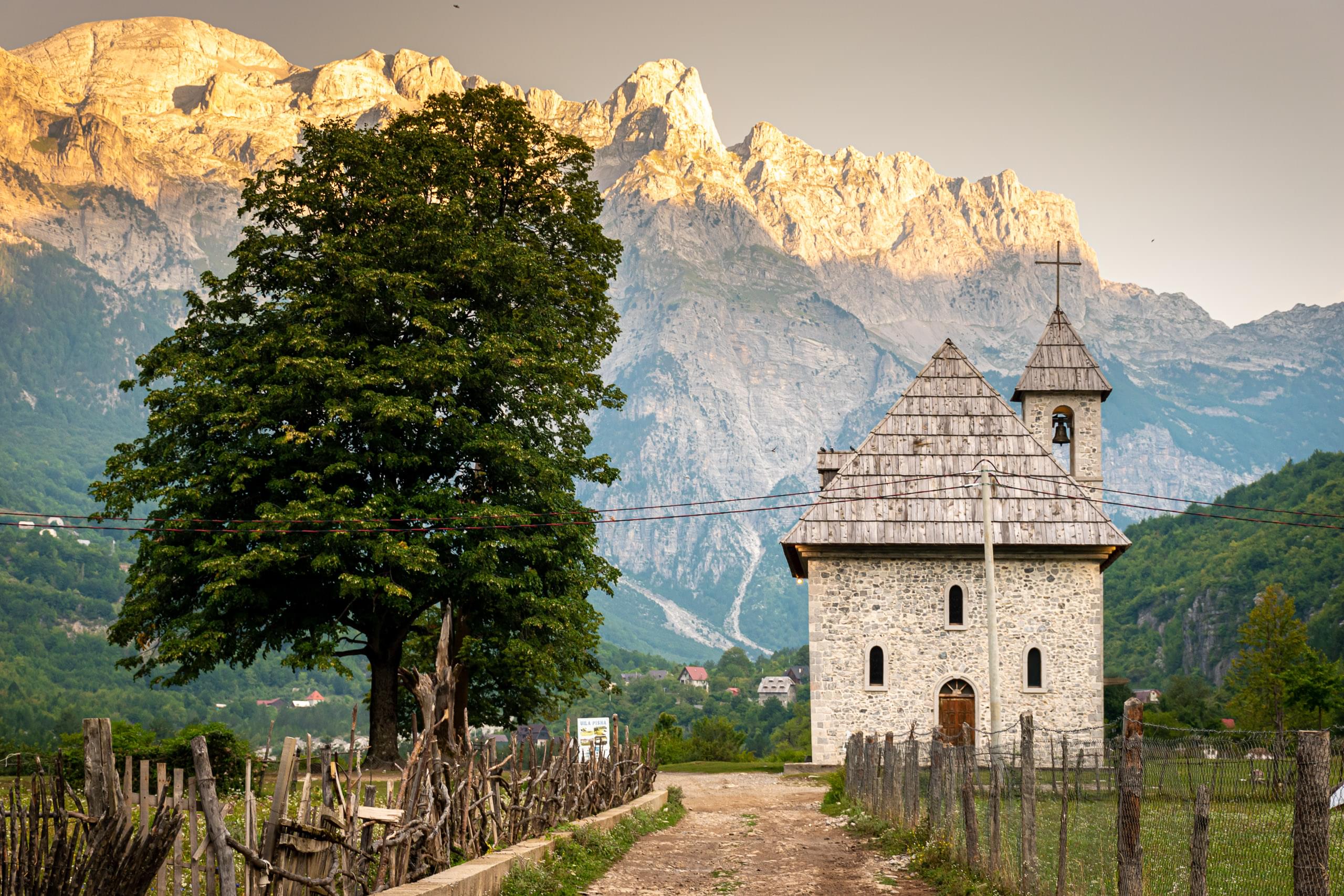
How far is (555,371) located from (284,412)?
17.5ft

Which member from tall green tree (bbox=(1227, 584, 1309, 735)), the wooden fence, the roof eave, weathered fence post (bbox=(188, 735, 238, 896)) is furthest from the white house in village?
weathered fence post (bbox=(188, 735, 238, 896))

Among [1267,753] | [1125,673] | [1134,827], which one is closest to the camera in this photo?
[1134,827]

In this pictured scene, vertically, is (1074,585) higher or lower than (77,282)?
lower

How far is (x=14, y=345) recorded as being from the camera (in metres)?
164

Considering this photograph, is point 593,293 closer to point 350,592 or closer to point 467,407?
point 467,407

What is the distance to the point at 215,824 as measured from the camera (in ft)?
24.0

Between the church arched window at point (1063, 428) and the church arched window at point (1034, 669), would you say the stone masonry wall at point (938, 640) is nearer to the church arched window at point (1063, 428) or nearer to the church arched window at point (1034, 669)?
the church arched window at point (1034, 669)

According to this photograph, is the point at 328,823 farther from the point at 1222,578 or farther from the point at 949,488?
the point at 1222,578

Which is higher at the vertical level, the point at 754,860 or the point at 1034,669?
the point at 1034,669

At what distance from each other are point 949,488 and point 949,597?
9.06 feet

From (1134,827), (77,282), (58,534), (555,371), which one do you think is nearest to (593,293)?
(555,371)

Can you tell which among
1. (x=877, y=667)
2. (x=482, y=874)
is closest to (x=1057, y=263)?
(x=877, y=667)

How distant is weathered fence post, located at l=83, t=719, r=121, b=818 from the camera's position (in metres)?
7.51

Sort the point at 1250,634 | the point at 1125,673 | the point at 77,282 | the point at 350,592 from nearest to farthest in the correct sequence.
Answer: the point at 350,592 < the point at 1250,634 < the point at 1125,673 < the point at 77,282
